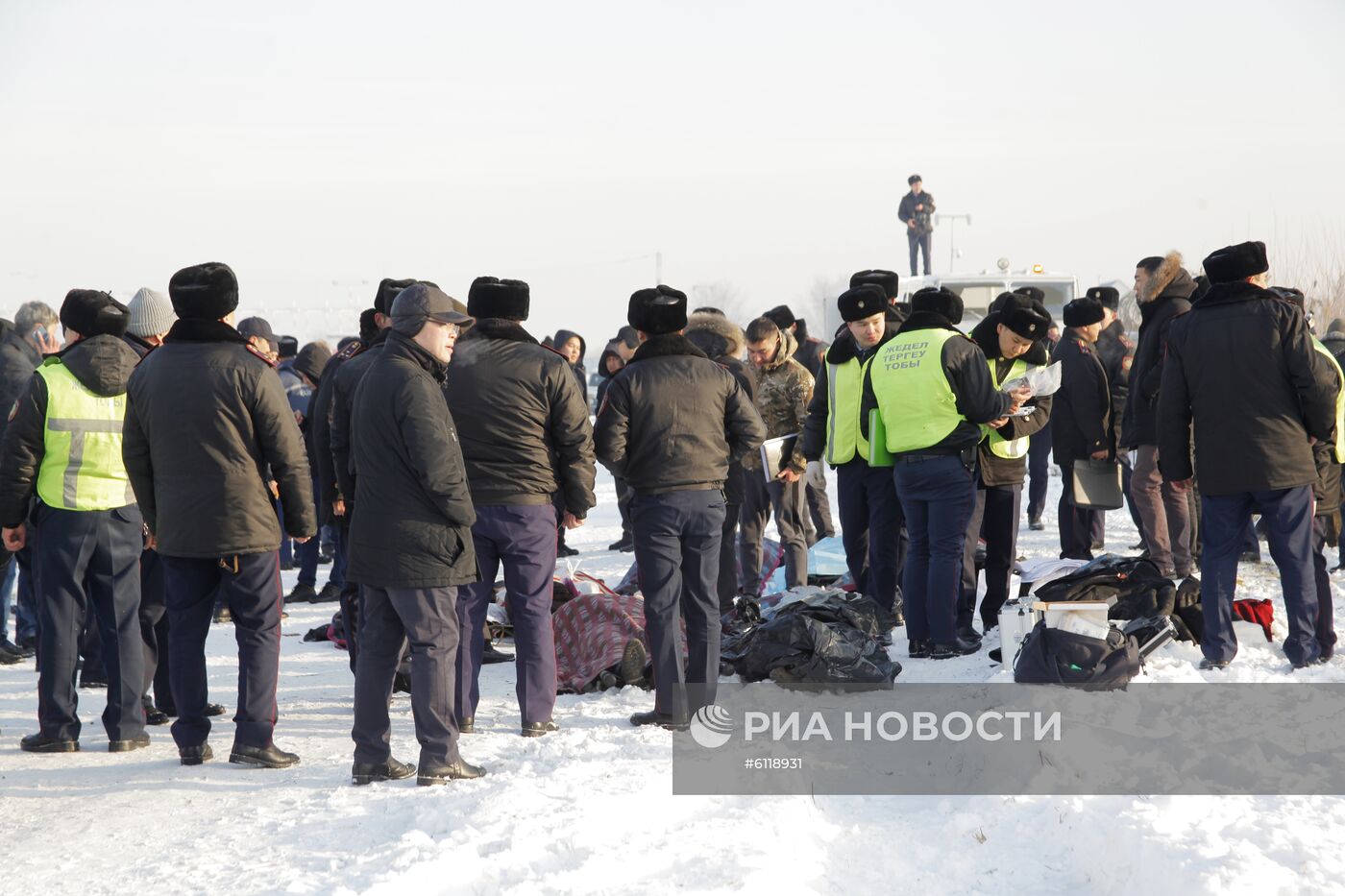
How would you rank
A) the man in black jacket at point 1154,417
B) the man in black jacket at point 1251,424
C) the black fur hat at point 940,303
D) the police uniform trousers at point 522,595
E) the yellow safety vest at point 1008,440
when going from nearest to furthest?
the police uniform trousers at point 522,595 < the man in black jacket at point 1251,424 < the black fur hat at point 940,303 < the yellow safety vest at point 1008,440 < the man in black jacket at point 1154,417

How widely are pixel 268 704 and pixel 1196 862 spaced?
3649mm

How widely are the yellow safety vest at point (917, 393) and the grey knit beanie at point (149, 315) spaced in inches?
141

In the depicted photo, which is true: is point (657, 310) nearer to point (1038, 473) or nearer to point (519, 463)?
point (519, 463)

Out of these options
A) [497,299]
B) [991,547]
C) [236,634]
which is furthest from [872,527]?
[236,634]

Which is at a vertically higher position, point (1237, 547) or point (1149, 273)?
point (1149, 273)

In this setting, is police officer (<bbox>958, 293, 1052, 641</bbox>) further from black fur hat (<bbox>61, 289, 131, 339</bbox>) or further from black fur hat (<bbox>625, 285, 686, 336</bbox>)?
black fur hat (<bbox>61, 289, 131, 339</bbox>)

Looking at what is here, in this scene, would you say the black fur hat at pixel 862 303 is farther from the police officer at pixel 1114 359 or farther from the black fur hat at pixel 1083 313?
the police officer at pixel 1114 359

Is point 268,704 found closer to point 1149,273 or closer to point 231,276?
point 231,276

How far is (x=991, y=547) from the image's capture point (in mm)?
8070

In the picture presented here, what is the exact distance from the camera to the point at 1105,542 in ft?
37.7

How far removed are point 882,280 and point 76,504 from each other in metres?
5.07

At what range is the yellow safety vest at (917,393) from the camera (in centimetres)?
708

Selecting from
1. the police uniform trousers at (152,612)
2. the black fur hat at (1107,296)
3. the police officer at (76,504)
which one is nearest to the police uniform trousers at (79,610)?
the police officer at (76,504)

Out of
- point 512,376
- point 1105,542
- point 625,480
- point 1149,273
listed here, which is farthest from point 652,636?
point 1105,542
